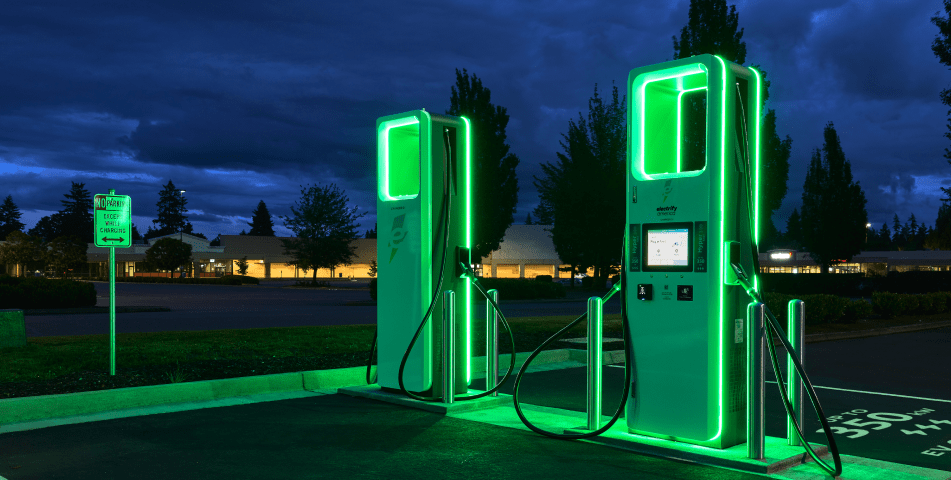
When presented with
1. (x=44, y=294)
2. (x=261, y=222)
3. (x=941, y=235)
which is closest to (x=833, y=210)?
(x=44, y=294)

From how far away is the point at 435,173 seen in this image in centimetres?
829

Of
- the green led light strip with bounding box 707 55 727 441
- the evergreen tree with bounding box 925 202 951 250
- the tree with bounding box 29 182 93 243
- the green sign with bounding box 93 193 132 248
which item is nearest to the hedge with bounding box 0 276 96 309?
the green sign with bounding box 93 193 132 248

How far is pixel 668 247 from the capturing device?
6.19 m

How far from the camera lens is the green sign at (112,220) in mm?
9219

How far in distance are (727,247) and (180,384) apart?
19.9ft

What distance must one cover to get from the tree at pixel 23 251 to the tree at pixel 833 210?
7048 cm

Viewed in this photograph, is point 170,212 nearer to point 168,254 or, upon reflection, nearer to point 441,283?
point 168,254

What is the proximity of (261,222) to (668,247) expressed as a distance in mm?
165799

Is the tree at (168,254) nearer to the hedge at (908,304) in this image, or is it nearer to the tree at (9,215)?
the hedge at (908,304)

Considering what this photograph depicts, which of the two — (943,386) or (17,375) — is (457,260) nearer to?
(17,375)

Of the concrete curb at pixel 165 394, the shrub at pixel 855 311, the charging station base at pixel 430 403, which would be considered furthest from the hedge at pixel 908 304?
the concrete curb at pixel 165 394

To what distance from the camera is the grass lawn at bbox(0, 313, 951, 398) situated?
880 centimetres

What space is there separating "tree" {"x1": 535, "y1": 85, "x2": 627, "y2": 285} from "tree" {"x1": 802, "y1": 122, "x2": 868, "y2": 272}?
559 inches

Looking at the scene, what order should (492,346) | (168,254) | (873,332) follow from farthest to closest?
(168,254), (873,332), (492,346)
